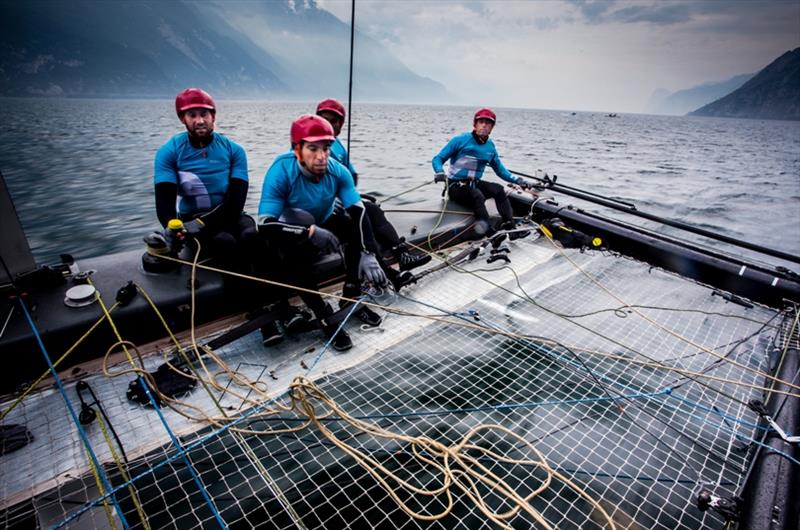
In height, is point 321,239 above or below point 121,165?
above

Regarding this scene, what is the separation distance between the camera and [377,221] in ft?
13.1

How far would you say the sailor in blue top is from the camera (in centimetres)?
292

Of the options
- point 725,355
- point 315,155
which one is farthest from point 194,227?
point 725,355

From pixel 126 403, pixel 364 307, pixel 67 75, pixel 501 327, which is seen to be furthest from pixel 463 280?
pixel 67 75

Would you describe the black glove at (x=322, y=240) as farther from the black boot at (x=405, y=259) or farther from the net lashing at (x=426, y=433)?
the black boot at (x=405, y=259)

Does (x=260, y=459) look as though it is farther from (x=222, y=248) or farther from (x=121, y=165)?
(x=121, y=165)

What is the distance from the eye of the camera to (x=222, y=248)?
2.99 m

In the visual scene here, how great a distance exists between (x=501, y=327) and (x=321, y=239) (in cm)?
170

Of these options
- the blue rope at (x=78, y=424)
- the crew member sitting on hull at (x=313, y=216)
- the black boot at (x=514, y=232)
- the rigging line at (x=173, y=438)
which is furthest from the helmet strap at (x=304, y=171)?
the black boot at (x=514, y=232)

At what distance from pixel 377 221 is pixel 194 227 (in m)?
1.70

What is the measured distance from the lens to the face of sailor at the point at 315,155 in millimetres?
2799

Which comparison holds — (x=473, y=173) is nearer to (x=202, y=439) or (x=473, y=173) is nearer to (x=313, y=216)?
(x=313, y=216)

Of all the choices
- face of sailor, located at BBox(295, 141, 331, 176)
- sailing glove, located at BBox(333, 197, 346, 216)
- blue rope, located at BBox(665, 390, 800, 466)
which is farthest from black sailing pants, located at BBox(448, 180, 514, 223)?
blue rope, located at BBox(665, 390, 800, 466)

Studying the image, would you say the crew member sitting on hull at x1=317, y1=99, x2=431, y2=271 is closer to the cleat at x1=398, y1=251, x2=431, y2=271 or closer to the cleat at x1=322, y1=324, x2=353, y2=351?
the cleat at x1=398, y1=251, x2=431, y2=271
